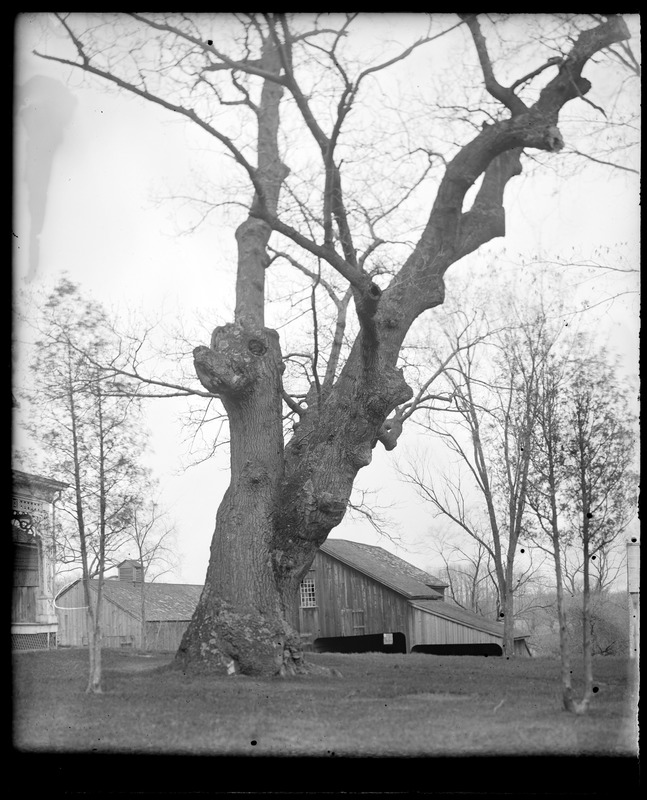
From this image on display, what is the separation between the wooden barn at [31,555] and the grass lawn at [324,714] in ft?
0.71

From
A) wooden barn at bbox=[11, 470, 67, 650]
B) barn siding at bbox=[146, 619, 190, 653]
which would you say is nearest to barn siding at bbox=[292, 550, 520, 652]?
barn siding at bbox=[146, 619, 190, 653]

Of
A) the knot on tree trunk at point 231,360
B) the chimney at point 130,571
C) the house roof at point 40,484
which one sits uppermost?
the knot on tree trunk at point 231,360

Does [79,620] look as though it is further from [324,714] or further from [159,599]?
[324,714]

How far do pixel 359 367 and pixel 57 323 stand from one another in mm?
2548

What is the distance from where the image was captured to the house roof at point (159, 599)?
6.52 meters

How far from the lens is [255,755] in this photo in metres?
4.69

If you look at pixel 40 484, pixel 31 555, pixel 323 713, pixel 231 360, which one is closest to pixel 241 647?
pixel 323 713

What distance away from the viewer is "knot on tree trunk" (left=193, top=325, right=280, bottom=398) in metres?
6.85

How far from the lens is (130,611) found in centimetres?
708

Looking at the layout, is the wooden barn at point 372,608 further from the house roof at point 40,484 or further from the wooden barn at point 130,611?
the house roof at point 40,484

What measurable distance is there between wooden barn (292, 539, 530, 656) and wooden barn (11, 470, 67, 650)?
927cm

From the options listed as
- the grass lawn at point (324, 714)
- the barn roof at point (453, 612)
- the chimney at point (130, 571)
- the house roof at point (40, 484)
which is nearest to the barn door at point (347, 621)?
the barn roof at point (453, 612)

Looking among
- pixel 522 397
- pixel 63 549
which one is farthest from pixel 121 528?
pixel 522 397
